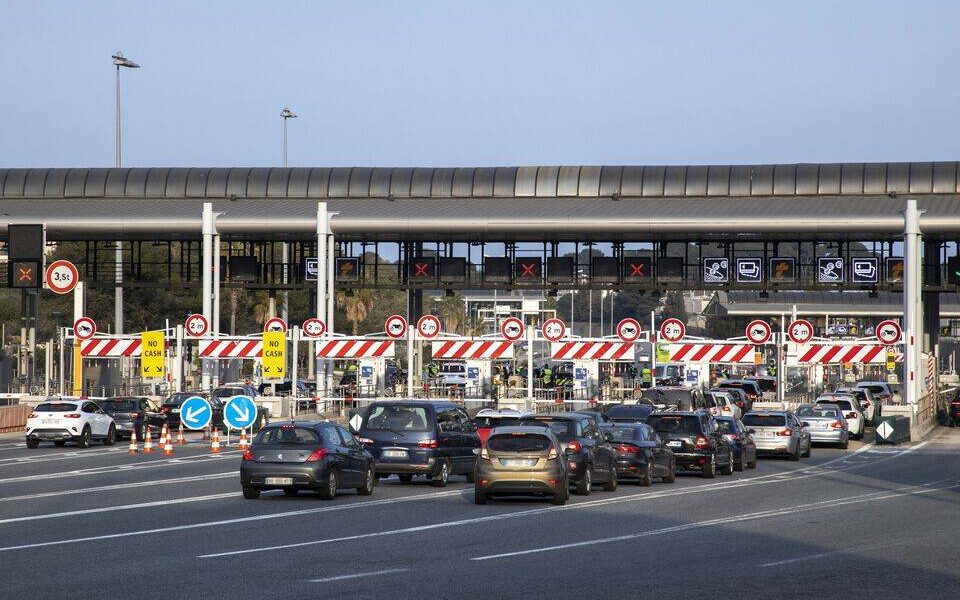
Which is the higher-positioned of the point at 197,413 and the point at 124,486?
the point at 197,413

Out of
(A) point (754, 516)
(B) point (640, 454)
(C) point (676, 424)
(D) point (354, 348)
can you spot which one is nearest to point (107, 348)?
(D) point (354, 348)

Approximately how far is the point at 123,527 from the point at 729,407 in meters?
32.0

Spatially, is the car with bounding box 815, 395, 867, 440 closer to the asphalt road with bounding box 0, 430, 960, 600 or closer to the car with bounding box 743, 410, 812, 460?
the car with bounding box 743, 410, 812, 460

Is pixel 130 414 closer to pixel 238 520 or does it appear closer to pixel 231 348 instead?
pixel 231 348

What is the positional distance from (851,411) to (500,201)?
1817cm

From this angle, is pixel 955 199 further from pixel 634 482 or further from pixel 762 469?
pixel 634 482

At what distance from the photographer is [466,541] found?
18.8m

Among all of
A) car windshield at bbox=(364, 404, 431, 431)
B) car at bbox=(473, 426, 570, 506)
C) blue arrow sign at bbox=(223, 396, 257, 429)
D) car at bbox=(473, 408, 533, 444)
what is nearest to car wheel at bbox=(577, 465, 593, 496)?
car at bbox=(473, 426, 570, 506)

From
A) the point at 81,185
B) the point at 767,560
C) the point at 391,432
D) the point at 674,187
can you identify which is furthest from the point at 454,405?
the point at 81,185

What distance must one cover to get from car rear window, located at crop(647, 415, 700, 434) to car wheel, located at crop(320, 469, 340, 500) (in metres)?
10.1

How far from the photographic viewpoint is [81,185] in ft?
220

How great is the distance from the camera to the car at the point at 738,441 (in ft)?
117

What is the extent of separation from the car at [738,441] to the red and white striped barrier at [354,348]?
15.9 m

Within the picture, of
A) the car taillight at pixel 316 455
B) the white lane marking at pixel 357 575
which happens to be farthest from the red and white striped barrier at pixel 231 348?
the white lane marking at pixel 357 575
